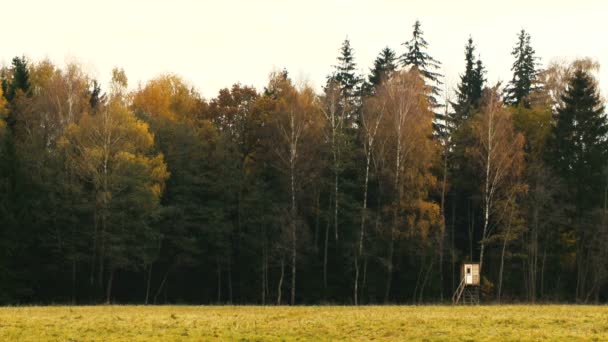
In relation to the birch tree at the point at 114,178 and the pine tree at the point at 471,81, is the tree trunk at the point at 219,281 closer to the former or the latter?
the birch tree at the point at 114,178

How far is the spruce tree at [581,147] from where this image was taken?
57500 millimetres

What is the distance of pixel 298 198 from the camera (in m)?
56.2

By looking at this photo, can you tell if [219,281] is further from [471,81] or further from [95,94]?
[471,81]

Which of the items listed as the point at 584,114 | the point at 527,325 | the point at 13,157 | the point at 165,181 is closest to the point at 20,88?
the point at 13,157

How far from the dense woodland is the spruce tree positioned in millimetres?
112

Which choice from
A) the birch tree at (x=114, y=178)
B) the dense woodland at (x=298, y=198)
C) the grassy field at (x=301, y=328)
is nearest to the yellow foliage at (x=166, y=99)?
the dense woodland at (x=298, y=198)

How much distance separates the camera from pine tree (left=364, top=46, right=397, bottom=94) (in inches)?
2778

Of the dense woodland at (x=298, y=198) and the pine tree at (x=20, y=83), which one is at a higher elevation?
the pine tree at (x=20, y=83)

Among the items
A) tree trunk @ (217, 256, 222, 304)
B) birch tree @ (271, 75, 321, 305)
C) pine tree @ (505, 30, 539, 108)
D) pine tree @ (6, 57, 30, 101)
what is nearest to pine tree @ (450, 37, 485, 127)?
pine tree @ (505, 30, 539, 108)

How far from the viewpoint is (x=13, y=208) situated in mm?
53844

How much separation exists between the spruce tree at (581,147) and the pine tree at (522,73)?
50.6ft

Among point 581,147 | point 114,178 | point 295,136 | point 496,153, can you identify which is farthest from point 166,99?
point 581,147

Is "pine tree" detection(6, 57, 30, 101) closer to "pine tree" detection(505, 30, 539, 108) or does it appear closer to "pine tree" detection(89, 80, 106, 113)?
"pine tree" detection(89, 80, 106, 113)

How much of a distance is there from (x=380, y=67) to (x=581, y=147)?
2153 cm
